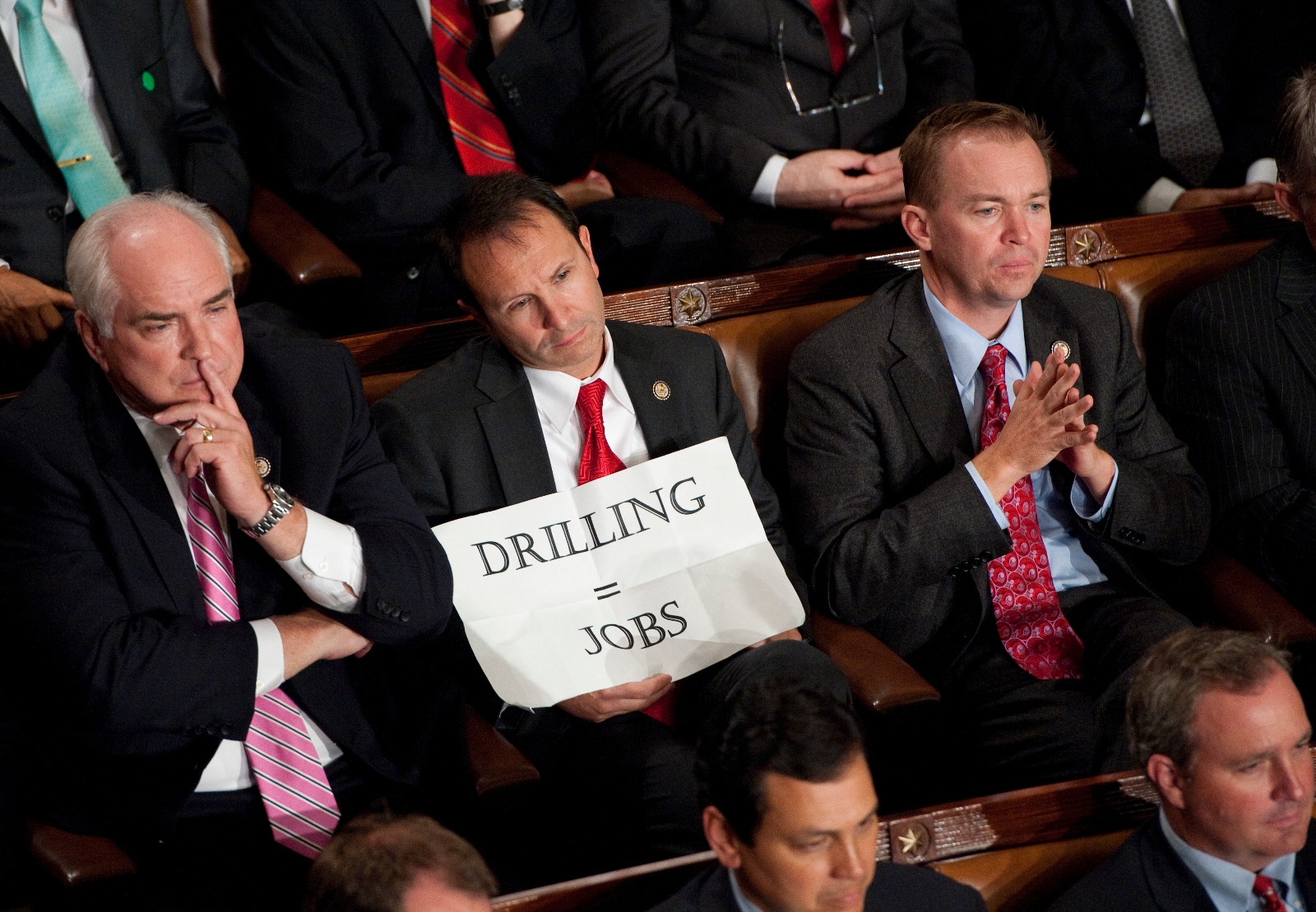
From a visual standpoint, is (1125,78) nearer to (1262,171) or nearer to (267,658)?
(1262,171)

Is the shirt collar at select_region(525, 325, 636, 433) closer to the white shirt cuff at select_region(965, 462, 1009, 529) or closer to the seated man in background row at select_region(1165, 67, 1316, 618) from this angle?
the white shirt cuff at select_region(965, 462, 1009, 529)

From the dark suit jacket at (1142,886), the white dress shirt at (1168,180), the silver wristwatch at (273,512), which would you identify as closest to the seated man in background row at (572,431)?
the silver wristwatch at (273,512)

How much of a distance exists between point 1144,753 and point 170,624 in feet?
4.41

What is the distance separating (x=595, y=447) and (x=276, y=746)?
0.70 metres

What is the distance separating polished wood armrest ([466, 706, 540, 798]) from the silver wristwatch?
427mm

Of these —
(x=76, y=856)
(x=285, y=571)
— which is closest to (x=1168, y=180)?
(x=285, y=571)

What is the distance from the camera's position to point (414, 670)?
7.11ft

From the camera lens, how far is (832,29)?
10.7ft

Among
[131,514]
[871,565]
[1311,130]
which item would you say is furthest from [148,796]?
[1311,130]

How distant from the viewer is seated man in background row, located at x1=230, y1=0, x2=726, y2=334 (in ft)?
9.57

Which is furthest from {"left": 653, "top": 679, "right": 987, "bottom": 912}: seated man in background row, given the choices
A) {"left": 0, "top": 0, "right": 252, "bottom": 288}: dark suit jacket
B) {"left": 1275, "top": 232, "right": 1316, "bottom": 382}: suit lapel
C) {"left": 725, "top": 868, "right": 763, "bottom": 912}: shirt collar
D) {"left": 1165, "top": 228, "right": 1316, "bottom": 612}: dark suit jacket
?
{"left": 0, "top": 0, "right": 252, "bottom": 288}: dark suit jacket

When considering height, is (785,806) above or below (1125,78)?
below

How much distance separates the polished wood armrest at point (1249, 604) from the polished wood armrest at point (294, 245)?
1.75 meters

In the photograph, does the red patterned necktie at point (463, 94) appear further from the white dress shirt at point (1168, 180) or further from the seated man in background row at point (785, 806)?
the seated man in background row at point (785, 806)
